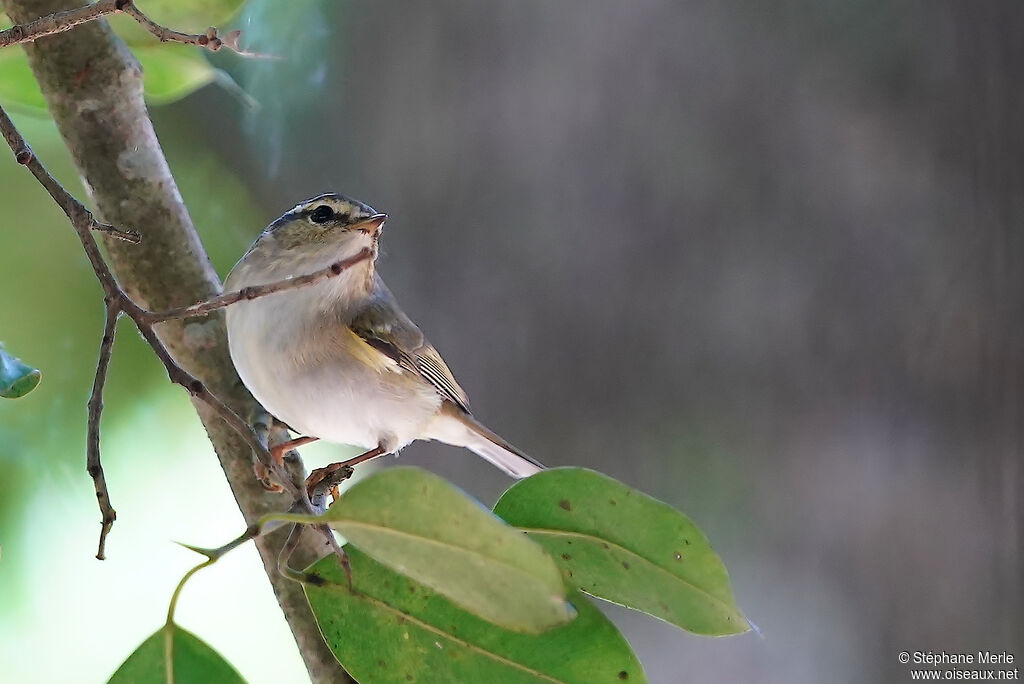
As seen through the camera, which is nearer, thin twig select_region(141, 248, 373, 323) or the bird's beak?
thin twig select_region(141, 248, 373, 323)

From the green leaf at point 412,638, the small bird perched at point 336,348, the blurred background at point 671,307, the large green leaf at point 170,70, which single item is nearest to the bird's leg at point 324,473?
the small bird perched at point 336,348

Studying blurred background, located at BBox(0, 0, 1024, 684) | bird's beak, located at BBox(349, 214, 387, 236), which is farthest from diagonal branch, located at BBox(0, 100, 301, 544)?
blurred background, located at BBox(0, 0, 1024, 684)

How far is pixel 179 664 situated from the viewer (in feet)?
1.62

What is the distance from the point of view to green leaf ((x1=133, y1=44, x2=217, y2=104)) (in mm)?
977

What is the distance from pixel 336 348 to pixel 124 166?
25 cm

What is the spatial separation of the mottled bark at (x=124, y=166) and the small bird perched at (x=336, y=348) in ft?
0.17

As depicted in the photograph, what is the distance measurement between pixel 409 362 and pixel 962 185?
1061 mm

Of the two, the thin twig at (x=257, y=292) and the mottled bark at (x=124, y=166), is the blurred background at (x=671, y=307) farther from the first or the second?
the thin twig at (x=257, y=292)

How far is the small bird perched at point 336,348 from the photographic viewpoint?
82 cm

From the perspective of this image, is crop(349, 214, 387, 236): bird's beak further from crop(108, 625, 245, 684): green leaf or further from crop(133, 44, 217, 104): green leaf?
crop(108, 625, 245, 684): green leaf

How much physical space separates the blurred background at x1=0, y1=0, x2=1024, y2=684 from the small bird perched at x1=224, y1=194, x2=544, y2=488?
2.18 ft

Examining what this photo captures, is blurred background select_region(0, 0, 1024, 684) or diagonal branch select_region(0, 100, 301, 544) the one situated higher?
blurred background select_region(0, 0, 1024, 684)

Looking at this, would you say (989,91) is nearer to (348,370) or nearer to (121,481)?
(348,370)

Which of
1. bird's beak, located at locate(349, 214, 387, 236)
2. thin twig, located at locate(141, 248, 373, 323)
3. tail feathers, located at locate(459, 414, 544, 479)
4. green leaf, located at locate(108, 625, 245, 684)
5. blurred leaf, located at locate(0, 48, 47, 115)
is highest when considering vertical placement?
blurred leaf, located at locate(0, 48, 47, 115)
